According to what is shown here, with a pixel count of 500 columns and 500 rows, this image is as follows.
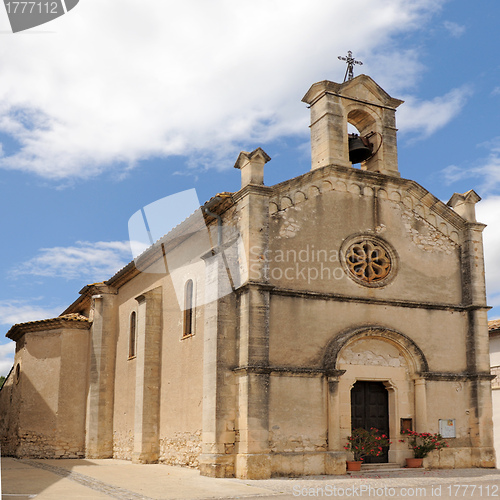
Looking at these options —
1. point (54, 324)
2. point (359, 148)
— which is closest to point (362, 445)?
point (359, 148)

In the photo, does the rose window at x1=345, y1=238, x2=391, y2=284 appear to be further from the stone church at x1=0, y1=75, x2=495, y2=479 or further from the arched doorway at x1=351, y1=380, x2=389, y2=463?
the arched doorway at x1=351, y1=380, x2=389, y2=463

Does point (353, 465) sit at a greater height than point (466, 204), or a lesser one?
lesser

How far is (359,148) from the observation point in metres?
17.4

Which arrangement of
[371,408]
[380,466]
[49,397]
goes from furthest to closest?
1. [49,397]
2. [371,408]
3. [380,466]

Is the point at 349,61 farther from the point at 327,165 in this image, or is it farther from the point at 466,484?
the point at 466,484

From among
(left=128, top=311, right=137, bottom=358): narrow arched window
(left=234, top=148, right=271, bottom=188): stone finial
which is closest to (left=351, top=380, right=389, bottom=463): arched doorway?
(left=234, top=148, right=271, bottom=188): stone finial

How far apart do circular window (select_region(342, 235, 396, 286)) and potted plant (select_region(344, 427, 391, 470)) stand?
3854mm

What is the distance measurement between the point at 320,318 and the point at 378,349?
1972 mm

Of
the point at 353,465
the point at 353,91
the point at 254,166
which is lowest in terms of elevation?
the point at 353,465

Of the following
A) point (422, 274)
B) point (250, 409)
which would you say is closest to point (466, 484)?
point (250, 409)

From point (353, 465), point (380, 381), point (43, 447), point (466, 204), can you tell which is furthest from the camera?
point (43, 447)

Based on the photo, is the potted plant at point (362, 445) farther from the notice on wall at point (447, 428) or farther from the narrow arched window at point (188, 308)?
the narrow arched window at point (188, 308)

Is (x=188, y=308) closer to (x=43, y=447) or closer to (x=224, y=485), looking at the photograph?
(x=224, y=485)

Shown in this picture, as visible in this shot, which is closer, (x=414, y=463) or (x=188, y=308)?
(x=414, y=463)
